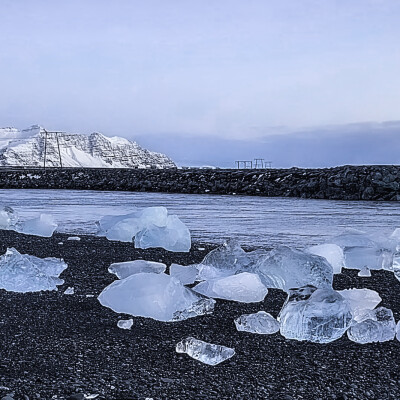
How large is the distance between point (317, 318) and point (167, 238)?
6.83ft

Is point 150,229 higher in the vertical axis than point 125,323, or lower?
higher

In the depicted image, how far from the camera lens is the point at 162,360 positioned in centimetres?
167

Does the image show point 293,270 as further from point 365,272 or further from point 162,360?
point 162,360

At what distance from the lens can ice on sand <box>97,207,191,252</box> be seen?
12.7 feet

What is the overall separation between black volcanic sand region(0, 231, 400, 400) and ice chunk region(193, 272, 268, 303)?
0.19 ft

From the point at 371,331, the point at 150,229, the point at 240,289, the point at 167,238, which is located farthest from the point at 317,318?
the point at 150,229

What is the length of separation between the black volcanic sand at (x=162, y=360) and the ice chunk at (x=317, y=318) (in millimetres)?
38

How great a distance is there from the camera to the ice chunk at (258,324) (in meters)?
1.96

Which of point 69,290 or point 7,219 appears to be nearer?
point 69,290

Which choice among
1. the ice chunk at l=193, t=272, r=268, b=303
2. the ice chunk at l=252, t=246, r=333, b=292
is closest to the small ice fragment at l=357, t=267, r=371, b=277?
the ice chunk at l=252, t=246, r=333, b=292

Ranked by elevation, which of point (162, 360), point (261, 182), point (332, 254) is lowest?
point (162, 360)

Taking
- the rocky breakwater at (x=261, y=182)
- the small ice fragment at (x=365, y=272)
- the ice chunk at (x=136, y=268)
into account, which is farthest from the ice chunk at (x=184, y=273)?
the rocky breakwater at (x=261, y=182)

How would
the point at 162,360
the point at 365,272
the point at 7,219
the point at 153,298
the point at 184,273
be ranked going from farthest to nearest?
the point at 7,219 < the point at 365,272 < the point at 184,273 < the point at 153,298 < the point at 162,360

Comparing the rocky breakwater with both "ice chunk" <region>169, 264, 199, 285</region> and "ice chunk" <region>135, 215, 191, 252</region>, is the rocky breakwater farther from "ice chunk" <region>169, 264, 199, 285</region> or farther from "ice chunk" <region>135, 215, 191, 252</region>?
"ice chunk" <region>169, 264, 199, 285</region>
